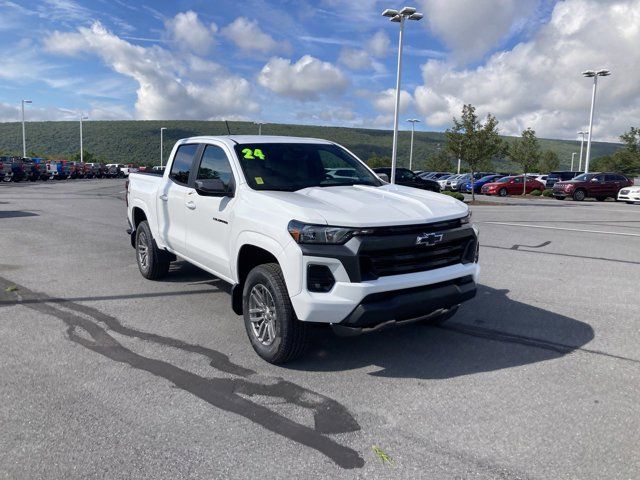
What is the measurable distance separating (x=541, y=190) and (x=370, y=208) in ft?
123

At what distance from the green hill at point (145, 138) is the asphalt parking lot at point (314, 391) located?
115 metres

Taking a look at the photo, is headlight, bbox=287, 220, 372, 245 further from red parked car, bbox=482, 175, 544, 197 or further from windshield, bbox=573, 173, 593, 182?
red parked car, bbox=482, 175, 544, 197

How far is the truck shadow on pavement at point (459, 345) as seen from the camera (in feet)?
14.6

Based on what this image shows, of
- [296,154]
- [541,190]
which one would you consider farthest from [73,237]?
[541,190]

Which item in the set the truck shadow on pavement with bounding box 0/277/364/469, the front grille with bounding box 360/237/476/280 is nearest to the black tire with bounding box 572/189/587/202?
the front grille with bounding box 360/237/476/280

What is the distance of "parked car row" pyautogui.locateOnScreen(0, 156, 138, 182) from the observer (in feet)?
123

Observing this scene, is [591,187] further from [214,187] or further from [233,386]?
[233,386]

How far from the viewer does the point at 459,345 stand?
4934 millimetres

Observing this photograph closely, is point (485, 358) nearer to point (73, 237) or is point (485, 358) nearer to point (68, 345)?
point (68, 345)

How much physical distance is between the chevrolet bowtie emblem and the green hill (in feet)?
384

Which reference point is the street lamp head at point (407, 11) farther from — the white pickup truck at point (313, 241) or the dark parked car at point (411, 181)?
the white pickup truck at point (313, 241)

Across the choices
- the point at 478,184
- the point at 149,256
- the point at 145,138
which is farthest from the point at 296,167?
the point at 145,138

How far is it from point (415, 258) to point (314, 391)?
1260 millimetres

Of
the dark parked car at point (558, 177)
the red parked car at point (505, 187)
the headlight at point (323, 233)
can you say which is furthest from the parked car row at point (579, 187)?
the headlight at point (323, 233)
